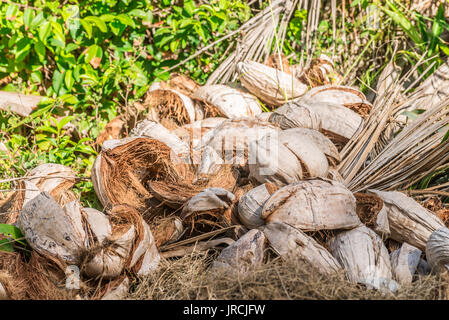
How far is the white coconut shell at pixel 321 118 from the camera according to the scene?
2.10 meters

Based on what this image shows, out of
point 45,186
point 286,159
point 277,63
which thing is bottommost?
point 45,186

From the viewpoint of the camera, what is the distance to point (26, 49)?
258 centimetres

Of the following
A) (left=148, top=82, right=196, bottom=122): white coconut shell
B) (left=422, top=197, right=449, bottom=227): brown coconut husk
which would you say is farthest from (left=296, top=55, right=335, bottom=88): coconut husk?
(left=422, top=197, right=449, bottom=227): brown coconut husk

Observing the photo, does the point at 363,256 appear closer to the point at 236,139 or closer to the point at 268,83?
the point at 236,139

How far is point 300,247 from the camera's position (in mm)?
1502

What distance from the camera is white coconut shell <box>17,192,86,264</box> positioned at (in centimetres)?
152

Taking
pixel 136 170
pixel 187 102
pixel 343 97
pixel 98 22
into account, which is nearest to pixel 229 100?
pixel 187 102

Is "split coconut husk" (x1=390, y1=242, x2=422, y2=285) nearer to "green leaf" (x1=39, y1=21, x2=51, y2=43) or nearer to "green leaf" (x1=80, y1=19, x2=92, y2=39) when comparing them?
"green leaf" (x1=80, y1=19, x2=92, y2=39)

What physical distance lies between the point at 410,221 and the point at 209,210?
2.33 ft

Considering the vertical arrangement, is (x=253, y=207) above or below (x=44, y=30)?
below

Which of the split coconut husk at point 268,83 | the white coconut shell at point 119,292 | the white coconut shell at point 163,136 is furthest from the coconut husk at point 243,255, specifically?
the split coconut husk at point 268,83

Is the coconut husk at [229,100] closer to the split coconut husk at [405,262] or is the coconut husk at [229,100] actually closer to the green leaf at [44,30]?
the green leaf at [44,30]

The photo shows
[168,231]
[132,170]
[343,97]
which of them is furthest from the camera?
[343,97]
